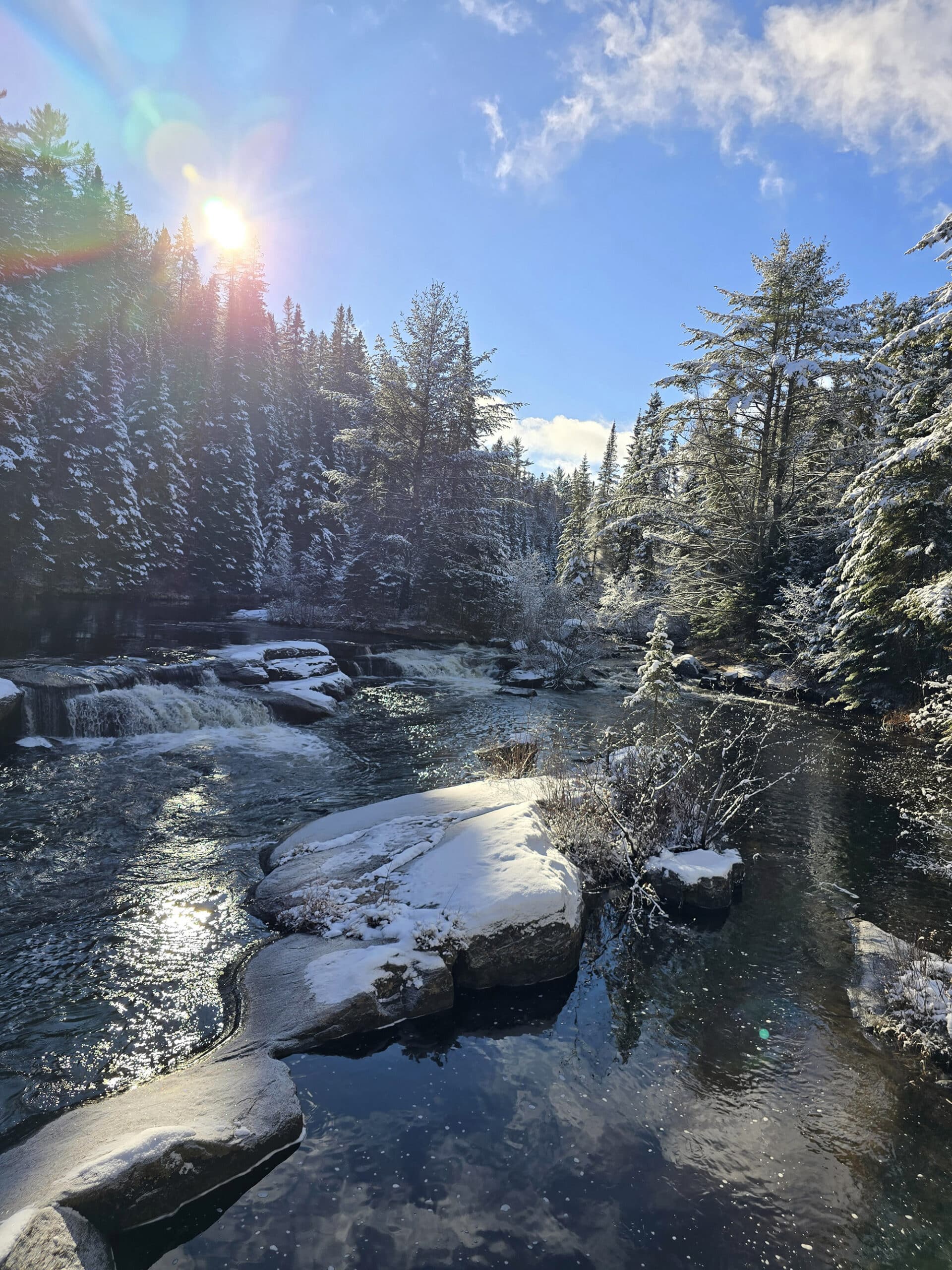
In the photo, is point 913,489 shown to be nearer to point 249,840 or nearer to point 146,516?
point 249,840

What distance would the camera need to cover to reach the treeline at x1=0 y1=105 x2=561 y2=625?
3130 centimetres

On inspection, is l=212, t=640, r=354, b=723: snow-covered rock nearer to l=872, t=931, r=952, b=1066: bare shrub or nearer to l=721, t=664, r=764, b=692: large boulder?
l=872, t=931, r=952, b=1066: bare shrub

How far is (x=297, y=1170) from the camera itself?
4.05m

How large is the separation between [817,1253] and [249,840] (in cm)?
742

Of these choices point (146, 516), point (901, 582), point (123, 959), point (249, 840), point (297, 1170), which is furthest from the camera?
point (146, 516)

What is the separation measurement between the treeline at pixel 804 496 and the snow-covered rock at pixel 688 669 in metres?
2.25

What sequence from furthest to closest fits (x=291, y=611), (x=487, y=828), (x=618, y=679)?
(x=291, y=611) → (x=618, y=679) → (x=487, y=828)

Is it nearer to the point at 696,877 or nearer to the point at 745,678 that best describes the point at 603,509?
the point at 745,678

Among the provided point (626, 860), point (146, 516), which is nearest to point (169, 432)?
point (146, 516)

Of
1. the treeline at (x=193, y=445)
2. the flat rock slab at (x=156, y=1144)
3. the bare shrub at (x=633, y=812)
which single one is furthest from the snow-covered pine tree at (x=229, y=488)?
the flat rock slab at (x=156, y=1144)

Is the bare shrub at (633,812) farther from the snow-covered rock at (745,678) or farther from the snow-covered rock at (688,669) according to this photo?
the snow-covered rock at (688,669)

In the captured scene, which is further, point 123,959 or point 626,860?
point 626,860

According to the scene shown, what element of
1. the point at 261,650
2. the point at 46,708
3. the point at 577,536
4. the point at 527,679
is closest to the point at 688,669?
the point at 527,679

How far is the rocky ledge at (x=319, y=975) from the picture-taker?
11.7ft
